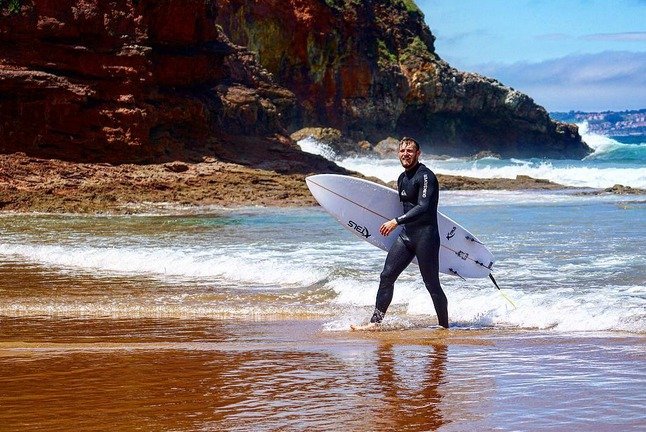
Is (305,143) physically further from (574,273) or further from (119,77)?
(574,273)

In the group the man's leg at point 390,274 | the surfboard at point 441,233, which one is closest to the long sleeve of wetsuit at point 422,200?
the man's leg at point 390,274

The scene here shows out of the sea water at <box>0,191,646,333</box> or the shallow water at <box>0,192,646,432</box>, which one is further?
the sea water at <box>0,191,646,333</box>

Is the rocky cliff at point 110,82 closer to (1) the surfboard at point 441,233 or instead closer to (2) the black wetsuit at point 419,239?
(1) the surfboard at point 441,233

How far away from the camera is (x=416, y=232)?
8.23m

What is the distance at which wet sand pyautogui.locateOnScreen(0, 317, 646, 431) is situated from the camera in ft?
15.4

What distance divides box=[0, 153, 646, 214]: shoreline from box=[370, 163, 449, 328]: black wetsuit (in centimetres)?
1606

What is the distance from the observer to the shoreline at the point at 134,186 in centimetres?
2442

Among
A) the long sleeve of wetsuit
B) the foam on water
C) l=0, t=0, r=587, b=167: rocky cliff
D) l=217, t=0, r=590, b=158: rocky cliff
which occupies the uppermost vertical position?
l=217, t=0, r=590, b=158: rocky cliff

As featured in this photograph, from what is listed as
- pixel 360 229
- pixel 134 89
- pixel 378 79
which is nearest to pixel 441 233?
pixel 360 229

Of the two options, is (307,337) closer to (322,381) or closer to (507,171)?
(322,381)

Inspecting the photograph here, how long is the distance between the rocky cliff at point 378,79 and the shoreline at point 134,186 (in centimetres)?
3075

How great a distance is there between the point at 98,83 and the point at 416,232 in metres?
21.0

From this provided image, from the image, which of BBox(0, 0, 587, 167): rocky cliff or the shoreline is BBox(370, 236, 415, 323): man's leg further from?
BBox(0, 0, 587, 167): rocky cliff

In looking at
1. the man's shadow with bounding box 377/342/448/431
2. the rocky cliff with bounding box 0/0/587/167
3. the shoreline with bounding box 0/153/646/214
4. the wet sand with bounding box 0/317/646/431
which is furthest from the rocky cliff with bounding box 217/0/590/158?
the man's shadow with bounding box 377/342/448/431
